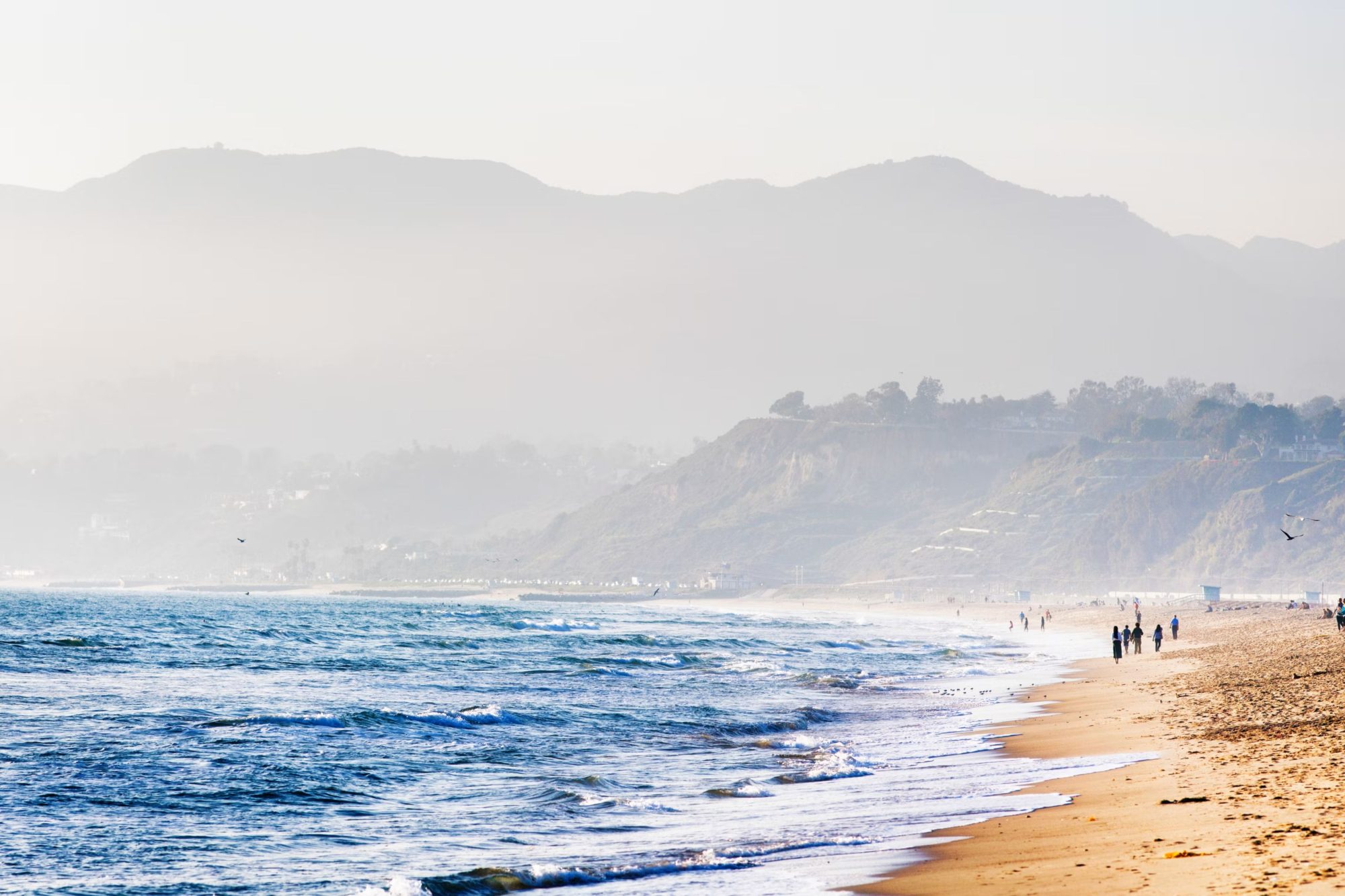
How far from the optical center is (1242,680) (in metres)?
34.8

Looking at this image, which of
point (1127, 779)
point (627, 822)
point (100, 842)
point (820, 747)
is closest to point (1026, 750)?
point (820, 747)

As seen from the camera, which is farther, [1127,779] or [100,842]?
[1127,779]

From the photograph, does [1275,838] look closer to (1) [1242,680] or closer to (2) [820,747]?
(2) [820,747]

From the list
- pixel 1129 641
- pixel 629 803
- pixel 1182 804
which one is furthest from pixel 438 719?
pixel 1129 641

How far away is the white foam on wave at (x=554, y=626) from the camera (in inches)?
3720

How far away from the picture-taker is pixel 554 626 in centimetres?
9812

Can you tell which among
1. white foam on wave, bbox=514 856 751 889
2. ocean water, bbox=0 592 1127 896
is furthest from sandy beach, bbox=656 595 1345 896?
white foam on wave, bbox=514 856 751 889

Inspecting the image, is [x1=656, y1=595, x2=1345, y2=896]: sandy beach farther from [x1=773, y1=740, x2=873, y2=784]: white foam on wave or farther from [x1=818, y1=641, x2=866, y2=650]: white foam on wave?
[x1=818, y1=641, x2=866, y2=650]: white foam on wave

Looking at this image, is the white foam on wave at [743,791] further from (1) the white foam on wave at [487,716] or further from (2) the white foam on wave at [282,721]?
(2) the white foam on wave at [282,721]

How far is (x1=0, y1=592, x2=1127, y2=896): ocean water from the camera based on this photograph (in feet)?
53.3

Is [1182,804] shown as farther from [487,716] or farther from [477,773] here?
[487,716]

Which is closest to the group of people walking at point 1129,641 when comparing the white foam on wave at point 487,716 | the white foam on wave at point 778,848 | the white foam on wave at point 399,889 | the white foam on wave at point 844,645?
the white foam on wave at point 844,645

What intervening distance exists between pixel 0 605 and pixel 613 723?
103 metres

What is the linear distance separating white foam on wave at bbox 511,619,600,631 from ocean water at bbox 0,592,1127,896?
4171 centimetres
